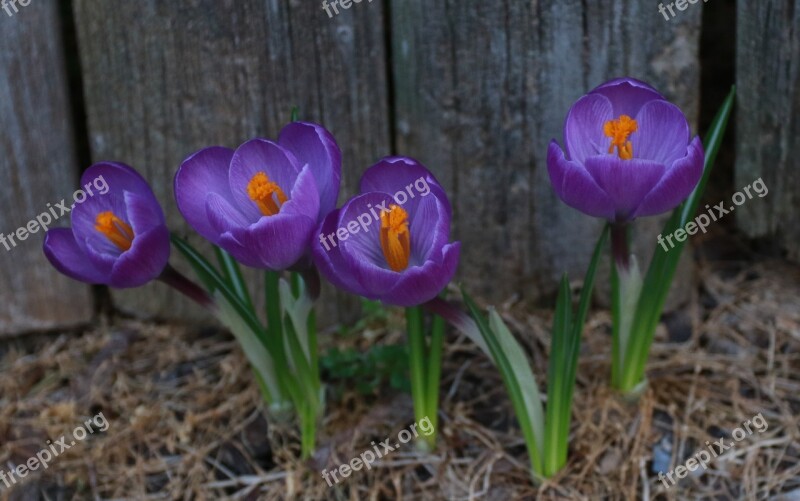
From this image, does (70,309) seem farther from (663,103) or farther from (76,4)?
(663,103)

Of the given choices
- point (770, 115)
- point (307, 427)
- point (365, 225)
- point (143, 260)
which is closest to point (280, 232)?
point (365, 225)

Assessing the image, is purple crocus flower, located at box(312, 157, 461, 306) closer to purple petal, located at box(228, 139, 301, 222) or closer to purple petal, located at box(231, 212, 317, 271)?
purple petal, located at box(231, 212, 317, 271)

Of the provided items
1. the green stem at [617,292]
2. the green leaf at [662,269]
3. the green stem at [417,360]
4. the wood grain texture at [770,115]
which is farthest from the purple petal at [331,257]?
the wood grain texture at [770,115]

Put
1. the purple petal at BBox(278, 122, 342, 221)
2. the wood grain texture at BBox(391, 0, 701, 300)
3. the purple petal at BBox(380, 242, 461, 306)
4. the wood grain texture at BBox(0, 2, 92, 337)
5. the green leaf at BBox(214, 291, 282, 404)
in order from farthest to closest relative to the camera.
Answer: the wood grain texture at BBox(0, 2, 92, 337)
the wood grain texture at BBox(391, 0, 701, 300)
the green leaf at BBox(214, 291, 282, 404)
the purple petal at BBox(278, 122, 342, 221)
the purple petal at BBox(380, 242, 461, 306)

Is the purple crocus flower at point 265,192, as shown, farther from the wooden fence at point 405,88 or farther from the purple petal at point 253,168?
the wooden fence at point 405,88

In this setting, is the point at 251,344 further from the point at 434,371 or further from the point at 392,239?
the point at 392,239

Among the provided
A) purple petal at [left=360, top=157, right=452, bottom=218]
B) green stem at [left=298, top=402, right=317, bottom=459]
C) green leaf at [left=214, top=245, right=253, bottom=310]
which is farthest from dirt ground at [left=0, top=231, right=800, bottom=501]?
purple petal at [left=360, top=157, right=452, bottom=218]

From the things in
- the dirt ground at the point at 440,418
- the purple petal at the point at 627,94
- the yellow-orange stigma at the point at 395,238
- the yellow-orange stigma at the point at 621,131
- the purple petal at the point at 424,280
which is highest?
the purple petal at the point at 627,94
